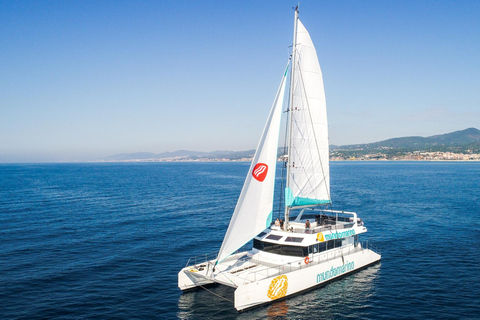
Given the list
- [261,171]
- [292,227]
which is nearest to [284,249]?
[292,227]

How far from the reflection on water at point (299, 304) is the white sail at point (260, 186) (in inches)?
132

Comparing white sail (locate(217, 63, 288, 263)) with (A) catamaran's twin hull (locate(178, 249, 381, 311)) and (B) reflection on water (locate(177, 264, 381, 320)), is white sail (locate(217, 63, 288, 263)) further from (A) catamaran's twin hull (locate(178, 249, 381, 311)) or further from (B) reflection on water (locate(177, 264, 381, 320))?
(B) reflection on water (locate(177, 264, 381, 320))

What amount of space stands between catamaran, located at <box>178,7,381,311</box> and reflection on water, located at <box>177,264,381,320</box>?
1.65ft

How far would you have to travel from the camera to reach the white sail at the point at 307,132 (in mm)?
22281

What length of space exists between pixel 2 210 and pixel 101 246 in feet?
86.3

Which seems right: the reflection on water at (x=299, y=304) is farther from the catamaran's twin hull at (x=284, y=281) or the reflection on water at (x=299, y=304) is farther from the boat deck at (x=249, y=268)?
the boat deck at (x=249, y=268)

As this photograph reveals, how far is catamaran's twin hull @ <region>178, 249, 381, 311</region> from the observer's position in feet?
57.0

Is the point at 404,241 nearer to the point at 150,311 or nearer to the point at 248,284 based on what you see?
the point at 248,284

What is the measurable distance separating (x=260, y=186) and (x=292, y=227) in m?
4.60

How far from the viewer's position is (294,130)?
22.3 meters

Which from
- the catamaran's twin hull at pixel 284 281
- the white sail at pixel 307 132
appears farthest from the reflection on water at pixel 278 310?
the white sail at pixel 307 132

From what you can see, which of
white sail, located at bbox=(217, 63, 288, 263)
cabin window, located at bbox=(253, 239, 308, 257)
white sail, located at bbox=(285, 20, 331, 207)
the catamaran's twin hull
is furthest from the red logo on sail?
the catamaran's twin hull

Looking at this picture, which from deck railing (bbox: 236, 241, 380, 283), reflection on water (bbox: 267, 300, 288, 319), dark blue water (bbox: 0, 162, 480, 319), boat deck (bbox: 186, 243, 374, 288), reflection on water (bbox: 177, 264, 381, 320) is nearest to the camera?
reflection on water (bbox: 267, 300, 288, 319)

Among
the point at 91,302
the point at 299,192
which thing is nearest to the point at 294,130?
the point at 299,192
